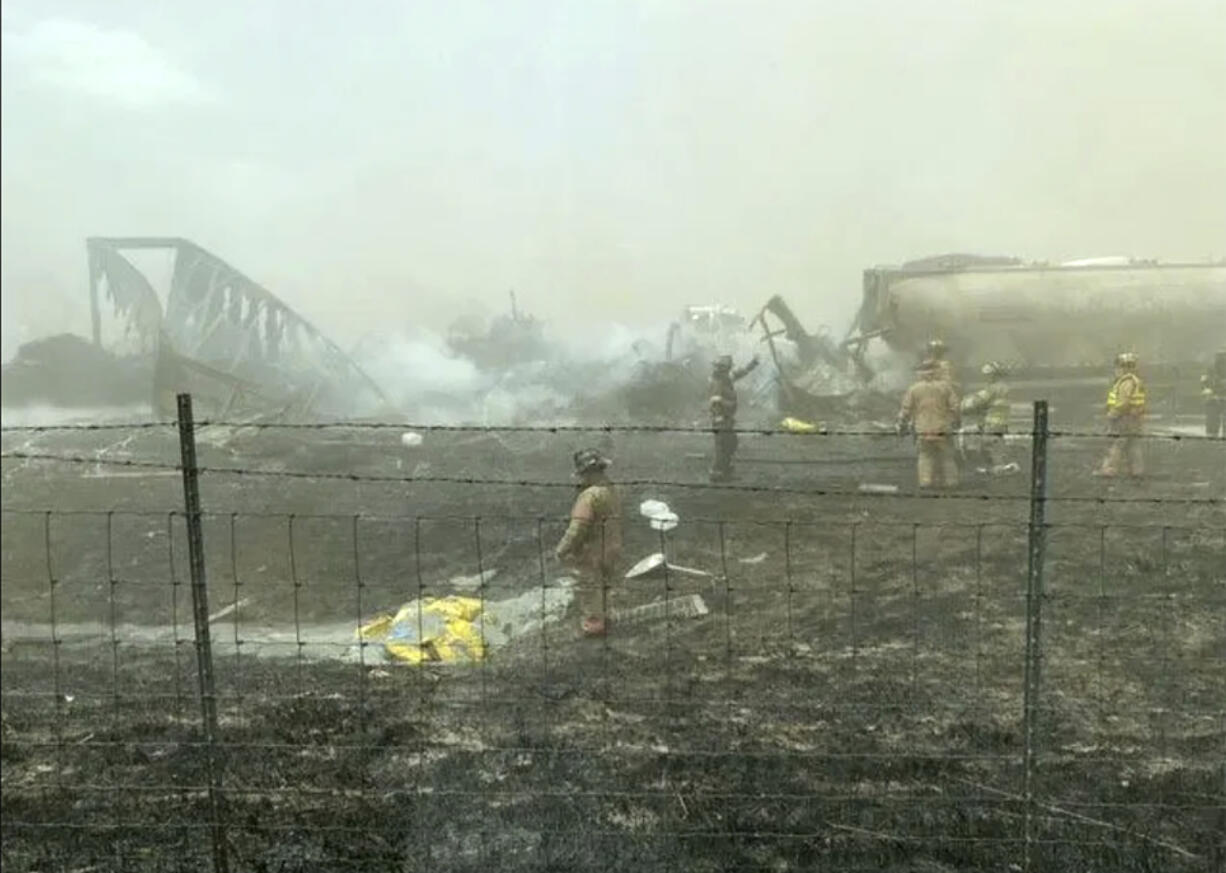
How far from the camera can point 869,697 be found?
17.6ft

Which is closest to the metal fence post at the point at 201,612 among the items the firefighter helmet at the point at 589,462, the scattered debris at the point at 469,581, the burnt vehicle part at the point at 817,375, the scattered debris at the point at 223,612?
the firefighter helmet at the point at 589,462

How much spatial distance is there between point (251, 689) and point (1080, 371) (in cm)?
1222

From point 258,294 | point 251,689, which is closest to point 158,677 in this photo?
point 251,689

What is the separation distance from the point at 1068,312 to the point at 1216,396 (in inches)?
122

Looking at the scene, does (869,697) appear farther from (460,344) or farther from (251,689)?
(460,344)

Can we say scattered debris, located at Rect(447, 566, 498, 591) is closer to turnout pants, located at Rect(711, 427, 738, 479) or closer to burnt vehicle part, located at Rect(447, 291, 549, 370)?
turnout pants, located at Rect(711, 427, 738, 479)

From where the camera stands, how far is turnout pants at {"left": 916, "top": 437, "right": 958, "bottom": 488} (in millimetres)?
10547

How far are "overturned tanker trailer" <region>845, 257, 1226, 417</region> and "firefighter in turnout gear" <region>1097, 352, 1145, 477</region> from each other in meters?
4.04

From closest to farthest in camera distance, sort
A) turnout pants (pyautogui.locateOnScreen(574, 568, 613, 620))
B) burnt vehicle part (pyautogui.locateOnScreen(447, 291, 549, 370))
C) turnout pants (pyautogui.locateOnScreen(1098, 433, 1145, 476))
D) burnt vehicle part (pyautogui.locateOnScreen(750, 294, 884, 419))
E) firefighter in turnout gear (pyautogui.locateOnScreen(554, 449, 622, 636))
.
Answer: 1. firefighter in turnout gear (pyautogui.locateOnScreen(554, 449, 622, 636))
2. turnout pants (pyautogui.locateOnScreen(574, 568, 613, 620))
3. turnout pants (pyautogui.locateOnScreen(1098, 433, 1145, 476))
4. burnt vehicle part (pyautogui.locateOnScreen(750, 294, 884, 419))
5. burnt vehicle part (pyautogui.locateOnScreen(447, 291, 549, 370))

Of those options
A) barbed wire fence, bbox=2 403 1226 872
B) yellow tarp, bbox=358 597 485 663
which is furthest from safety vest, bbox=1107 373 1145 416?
yellow tarp, bbox=358 597 485 663

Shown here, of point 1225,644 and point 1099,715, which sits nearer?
point 1099,715

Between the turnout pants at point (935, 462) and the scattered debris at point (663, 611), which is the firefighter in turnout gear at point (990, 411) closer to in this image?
the turnout pants at point (935, 462)

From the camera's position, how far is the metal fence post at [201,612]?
313cm

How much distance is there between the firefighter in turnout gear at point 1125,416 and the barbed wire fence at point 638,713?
2.29 meters
